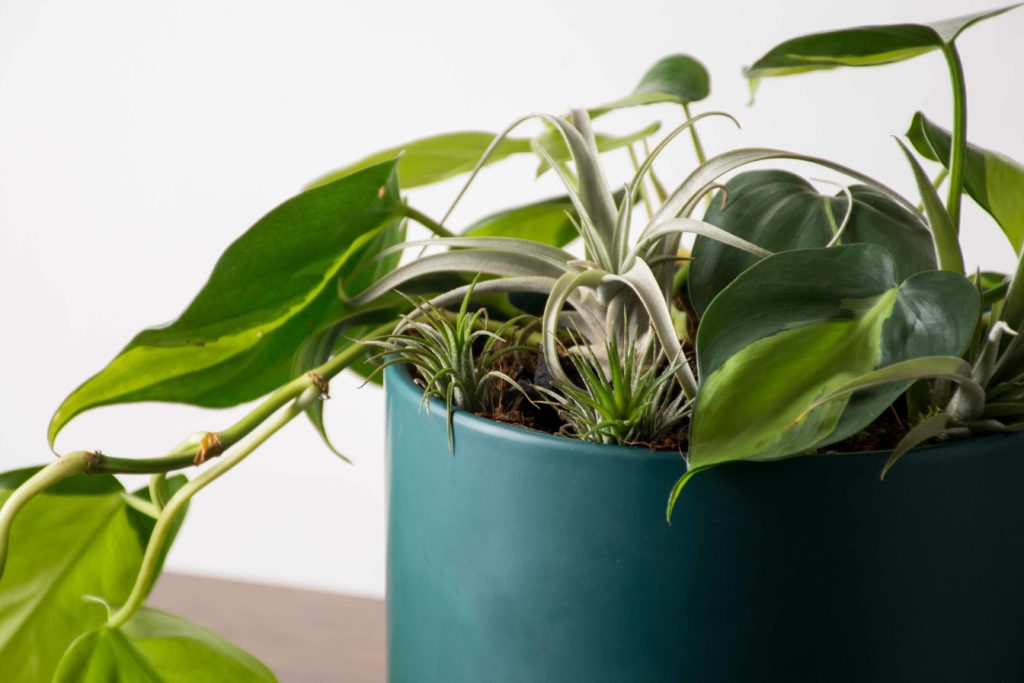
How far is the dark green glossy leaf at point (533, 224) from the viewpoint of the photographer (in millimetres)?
472

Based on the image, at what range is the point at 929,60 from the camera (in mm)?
736

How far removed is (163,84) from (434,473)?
762 millimetres

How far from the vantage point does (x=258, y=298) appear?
14.2 inches

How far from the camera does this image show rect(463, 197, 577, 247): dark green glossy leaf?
0.47m

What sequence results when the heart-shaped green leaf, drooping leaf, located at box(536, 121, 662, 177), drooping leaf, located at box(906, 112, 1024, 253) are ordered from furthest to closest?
drooping leaf, located at box(536, 121, 662, 177) < drooping leaf, located at box(906, 112, 1024, 253) < the heart-shaped green leaf

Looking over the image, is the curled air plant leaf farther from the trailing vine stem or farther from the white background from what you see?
the white background

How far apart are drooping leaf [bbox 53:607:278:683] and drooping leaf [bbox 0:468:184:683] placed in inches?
1.6

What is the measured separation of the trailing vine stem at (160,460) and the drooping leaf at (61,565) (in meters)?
0.03

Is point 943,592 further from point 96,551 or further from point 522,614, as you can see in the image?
point 96,551

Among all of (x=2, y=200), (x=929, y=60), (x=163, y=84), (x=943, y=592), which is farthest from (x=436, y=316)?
(x=2, y=200)

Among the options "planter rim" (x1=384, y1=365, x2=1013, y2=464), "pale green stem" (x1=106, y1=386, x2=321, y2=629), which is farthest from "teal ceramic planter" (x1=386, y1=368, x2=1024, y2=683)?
"pale green stem" (x1=106, y1=386, x2=321, y2=629)

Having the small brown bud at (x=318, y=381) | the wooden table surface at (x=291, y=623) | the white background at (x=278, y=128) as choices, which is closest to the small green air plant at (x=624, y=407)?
the small brown bud at (x=318, y=381)

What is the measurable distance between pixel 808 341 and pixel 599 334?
87mm

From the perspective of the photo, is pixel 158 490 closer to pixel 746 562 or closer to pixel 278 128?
pixel 746 562
